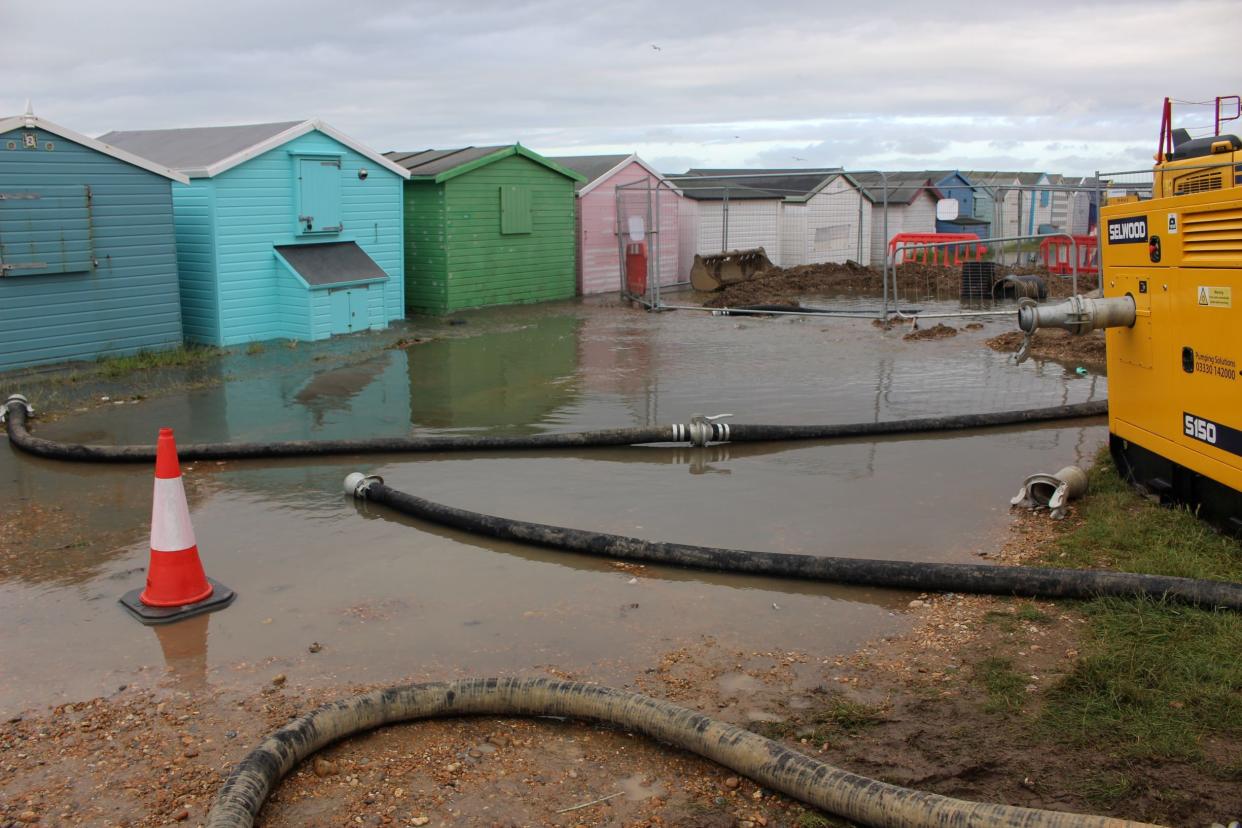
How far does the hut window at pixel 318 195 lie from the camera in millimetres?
16266

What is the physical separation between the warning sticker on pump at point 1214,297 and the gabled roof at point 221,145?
12.9 meters

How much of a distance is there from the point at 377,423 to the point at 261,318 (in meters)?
6.54

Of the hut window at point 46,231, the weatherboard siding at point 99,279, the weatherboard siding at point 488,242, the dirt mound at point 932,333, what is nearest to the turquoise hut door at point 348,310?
the weatherboard siding at point 99,279

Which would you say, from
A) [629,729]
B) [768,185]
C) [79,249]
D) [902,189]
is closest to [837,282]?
[768,185]

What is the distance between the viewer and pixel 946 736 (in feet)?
13.8

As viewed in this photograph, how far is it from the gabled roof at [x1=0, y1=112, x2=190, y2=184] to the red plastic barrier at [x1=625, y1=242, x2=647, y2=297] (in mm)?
10175

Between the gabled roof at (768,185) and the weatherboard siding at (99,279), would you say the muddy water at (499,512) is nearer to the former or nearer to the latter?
the weatherboard siding at (99,279)

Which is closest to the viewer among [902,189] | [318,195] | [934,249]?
[318,195]

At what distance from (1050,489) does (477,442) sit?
14.7ft

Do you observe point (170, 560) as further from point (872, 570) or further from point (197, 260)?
point (197, 260)

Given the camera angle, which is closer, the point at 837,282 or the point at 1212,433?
the point at 1212,433

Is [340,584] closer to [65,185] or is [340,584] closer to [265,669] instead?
[265,669]

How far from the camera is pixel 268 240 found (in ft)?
52.3

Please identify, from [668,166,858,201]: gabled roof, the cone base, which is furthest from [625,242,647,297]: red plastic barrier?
the cone base
